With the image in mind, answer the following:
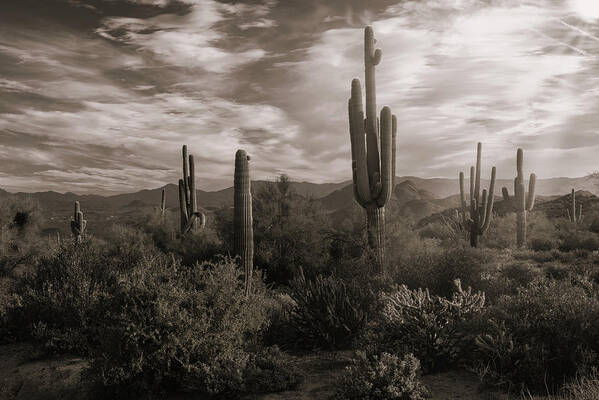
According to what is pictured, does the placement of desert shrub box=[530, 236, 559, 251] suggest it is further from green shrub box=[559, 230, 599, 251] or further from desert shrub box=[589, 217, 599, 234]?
desert shrub box=[589, 217, 599, 234]

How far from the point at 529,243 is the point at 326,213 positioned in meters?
13.3

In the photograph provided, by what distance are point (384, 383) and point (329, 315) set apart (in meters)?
2.70

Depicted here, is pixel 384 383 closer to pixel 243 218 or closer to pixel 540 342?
pixel 540 342

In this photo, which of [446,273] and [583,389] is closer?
[583,389]

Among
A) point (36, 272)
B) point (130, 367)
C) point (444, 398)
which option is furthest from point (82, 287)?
point (444, 398)

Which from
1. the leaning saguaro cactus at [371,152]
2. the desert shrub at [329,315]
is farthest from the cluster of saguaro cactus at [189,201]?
the desert shrub at [329,315]

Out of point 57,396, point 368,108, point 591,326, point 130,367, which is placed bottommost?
point 57,396

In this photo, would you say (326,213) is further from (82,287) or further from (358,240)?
(82,287)

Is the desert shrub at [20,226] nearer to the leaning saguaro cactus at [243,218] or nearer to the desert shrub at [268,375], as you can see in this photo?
the leaning saguaro cactus at [243,218]

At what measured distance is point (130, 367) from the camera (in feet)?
26.4

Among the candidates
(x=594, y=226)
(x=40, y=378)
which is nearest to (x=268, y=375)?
(x=40, y=378)

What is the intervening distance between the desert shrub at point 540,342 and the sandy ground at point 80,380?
0.44 meters

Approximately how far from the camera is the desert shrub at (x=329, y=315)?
9.66m

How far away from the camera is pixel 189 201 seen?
26953mm
